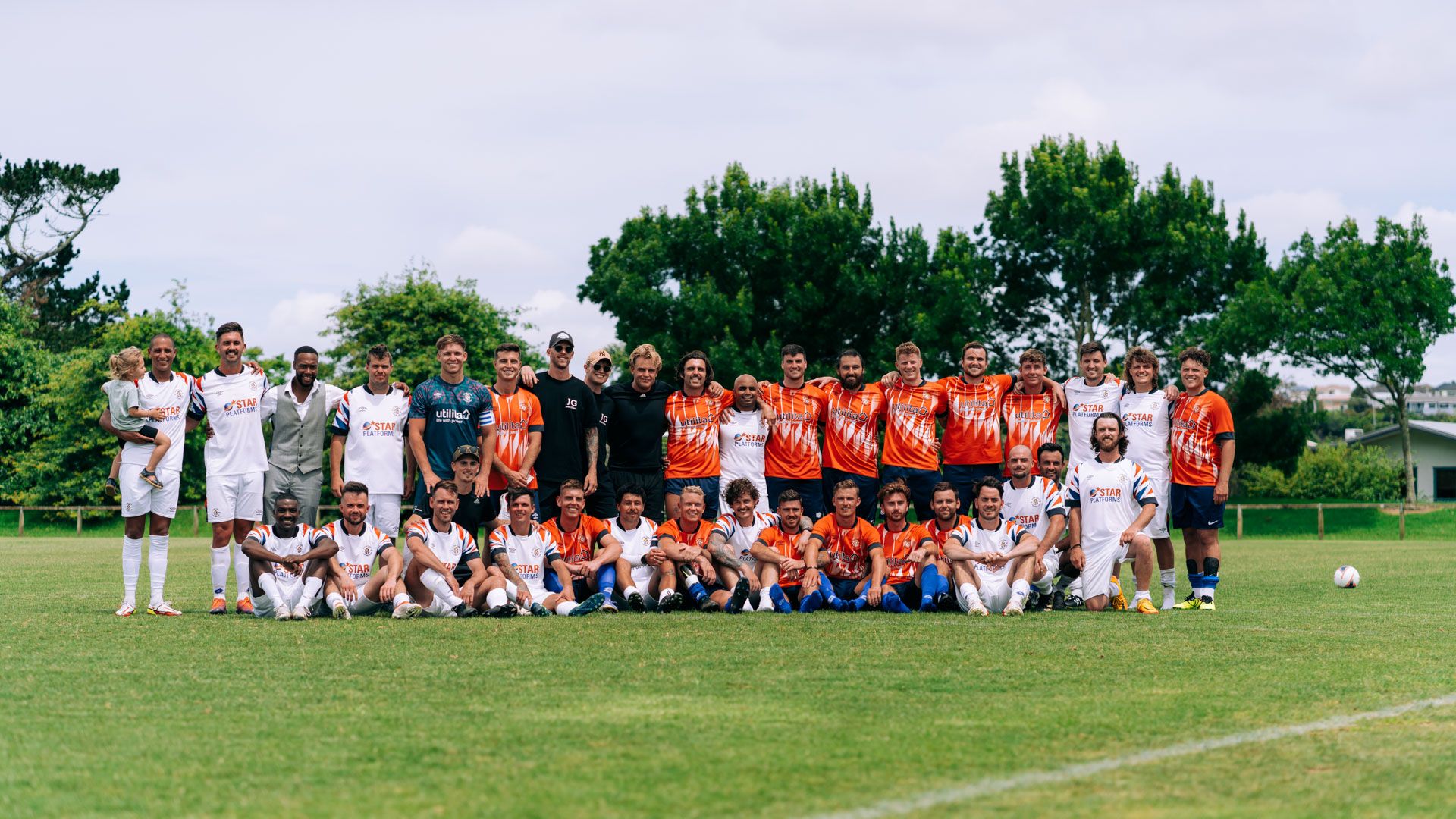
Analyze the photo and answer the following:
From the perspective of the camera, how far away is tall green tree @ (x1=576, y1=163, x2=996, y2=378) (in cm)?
3641

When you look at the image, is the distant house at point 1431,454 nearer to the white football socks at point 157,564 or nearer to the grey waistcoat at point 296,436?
the grey waistcoat at point 296,436

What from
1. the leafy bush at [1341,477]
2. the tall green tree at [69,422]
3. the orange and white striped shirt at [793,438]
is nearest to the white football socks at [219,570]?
the orange and white striped shirt at [793,438]

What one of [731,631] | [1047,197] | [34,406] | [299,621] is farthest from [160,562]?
[34,406]

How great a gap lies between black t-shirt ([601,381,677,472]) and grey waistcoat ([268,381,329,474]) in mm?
2262

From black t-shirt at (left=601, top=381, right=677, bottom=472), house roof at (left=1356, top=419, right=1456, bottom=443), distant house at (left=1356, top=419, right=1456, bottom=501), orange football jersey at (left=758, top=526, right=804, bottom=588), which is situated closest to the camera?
orange football jersey at (left=758, top=526, right=804, bottom=588)

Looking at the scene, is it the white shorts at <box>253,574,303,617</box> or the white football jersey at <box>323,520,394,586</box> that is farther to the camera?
the white football jersey at <box>323,520,394,586</box>

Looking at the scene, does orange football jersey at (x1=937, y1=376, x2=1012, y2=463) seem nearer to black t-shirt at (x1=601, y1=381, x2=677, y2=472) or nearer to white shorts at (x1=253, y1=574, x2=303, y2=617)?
black t-shirt at (x1=601, y1=381, x2=677, y2=472)

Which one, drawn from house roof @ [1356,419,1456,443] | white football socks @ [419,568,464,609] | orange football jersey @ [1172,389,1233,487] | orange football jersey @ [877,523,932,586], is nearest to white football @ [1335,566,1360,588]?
orange football jersey @ [1172,389,1233,487]

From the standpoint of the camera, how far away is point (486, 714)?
5512 mm

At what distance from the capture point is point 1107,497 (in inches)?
414

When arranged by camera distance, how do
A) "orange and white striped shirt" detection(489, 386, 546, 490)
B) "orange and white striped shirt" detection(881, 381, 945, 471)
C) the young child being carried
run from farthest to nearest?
"orange and white striped shirt" detection(881, 381, 945, 471), "orange and white striped shirt" detection(489, 386, 546, 490), the young child being carried

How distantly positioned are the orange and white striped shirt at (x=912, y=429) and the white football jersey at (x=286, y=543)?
4.60 metres

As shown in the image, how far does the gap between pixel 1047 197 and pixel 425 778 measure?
1501 inches

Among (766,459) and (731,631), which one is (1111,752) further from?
(766,459)
